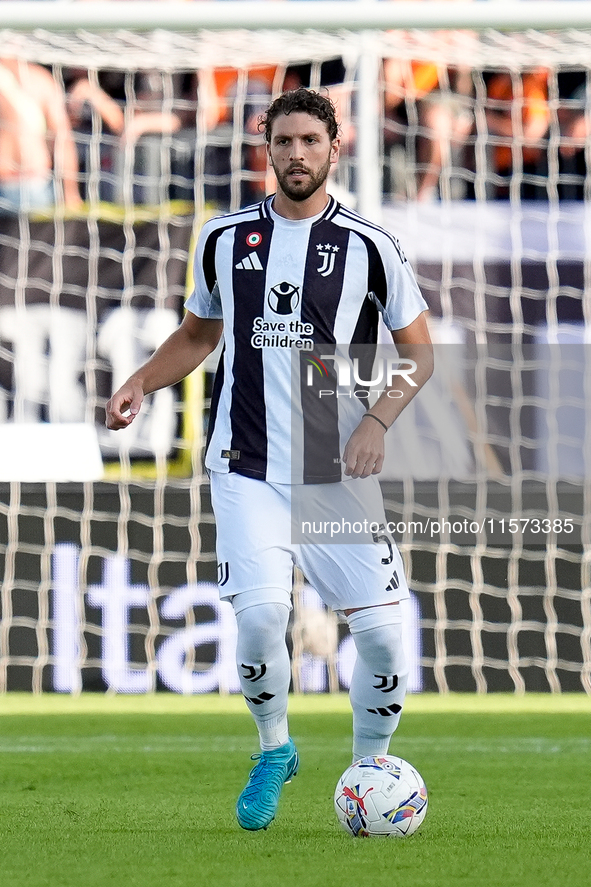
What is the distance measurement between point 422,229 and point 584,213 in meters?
0.93

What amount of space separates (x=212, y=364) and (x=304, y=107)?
388 centimetres

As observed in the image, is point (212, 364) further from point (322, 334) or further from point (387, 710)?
point (387, 710)

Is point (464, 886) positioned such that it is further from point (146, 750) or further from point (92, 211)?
point (92, 211)

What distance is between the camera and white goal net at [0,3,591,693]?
264 inches

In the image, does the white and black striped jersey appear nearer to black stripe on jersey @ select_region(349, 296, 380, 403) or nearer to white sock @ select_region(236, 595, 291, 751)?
black stripe on jersey @ select_region(349, 296, 380, 403)

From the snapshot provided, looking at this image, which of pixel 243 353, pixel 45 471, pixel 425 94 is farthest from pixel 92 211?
pixel 243 353

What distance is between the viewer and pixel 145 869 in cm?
307

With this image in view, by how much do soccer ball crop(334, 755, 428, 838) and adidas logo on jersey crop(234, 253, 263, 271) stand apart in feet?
4.28

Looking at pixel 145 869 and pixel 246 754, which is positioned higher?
pixel 145 869

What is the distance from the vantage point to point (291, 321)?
367cm

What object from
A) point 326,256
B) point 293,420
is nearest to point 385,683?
point 293,420

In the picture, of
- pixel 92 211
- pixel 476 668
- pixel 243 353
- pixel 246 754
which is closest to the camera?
pixel 243 353

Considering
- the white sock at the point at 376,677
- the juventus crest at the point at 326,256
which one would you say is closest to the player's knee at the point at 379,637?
the white sock at the point at 376,677

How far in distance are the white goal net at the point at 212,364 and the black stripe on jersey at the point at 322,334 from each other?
243 centimetres
